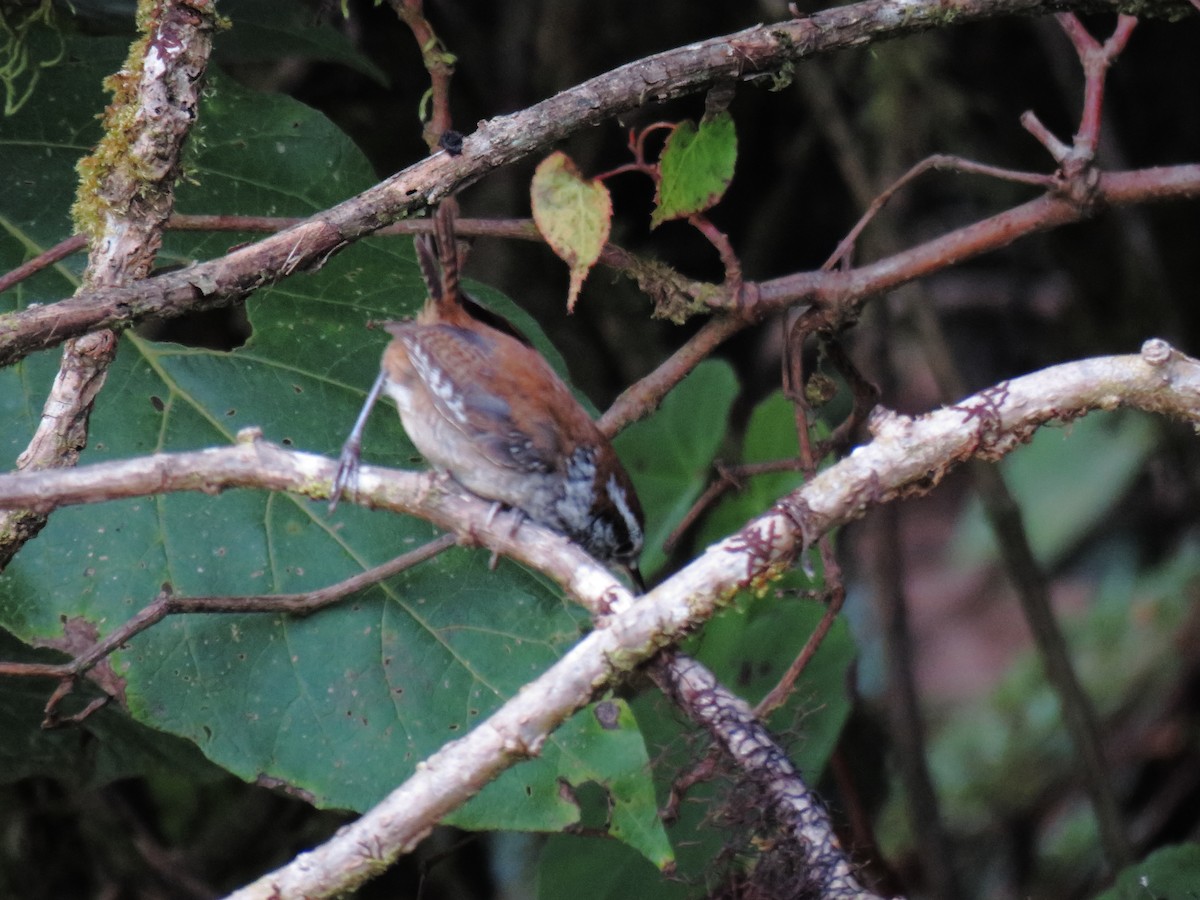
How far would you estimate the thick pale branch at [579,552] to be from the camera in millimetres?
1610

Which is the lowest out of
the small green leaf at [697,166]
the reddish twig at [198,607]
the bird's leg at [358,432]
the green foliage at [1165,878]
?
the green foliage at [1165,878]

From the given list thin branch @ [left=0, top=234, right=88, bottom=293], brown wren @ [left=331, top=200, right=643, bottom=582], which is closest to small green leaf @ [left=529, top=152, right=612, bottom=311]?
brown wren @ [left=331, top=200, right=643, bottom=582]

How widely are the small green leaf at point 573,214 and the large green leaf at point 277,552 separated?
18.3 inches

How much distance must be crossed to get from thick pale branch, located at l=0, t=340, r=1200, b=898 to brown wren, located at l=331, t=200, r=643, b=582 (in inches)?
27.5

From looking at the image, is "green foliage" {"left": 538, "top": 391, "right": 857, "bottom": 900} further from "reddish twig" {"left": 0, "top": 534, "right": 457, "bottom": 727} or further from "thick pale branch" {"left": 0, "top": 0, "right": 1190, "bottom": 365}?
"thick pale branch" {"left": 0, "top": 0, "right": 1190, "bottom": 365}

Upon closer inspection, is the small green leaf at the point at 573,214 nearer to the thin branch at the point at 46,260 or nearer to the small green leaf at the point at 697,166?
the small green leaf at the point at 697,166

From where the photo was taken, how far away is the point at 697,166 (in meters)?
2.31

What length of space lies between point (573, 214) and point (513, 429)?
2.20ft

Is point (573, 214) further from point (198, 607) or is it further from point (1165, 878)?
point (1165, 878)

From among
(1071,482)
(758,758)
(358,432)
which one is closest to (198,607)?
(358,432)

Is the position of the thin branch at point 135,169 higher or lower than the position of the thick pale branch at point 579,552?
higher

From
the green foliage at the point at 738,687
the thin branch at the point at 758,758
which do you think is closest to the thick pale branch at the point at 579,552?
the thin branch at the point at 758,758

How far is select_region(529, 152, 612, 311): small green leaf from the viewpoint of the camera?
2195mm

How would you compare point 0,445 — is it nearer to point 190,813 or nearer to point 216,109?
point 216,109
